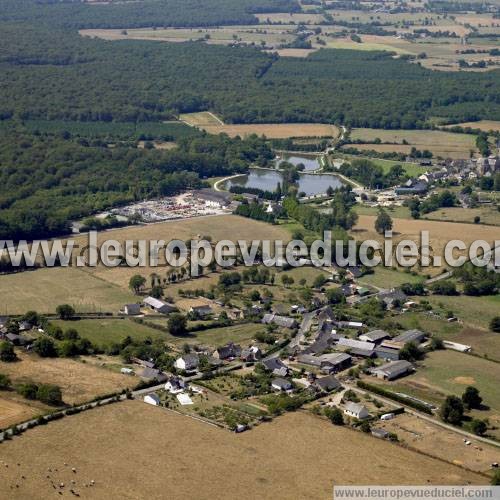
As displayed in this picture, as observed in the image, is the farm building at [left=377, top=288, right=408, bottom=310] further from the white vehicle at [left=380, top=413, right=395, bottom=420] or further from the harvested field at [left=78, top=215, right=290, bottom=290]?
the white vehicle at [left=380, top=413, right=395, bottom=420]

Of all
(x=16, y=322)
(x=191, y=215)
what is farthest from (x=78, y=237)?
(x=16, y=322)

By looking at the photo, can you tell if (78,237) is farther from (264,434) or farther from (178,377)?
(264,434)

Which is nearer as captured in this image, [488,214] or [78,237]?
[78,237]

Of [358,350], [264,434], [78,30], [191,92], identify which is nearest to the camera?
[264,434]

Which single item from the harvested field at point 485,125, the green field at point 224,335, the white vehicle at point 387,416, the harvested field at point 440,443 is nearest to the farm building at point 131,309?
the green field at point 224,335

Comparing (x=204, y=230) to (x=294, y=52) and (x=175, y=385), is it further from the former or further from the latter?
(x=294, y=52)

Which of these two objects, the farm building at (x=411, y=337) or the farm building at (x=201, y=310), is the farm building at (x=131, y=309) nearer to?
the farm building at (x=201, y=310)
